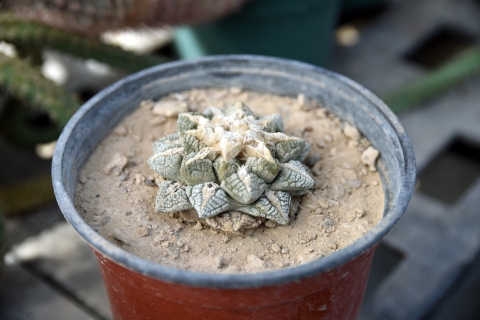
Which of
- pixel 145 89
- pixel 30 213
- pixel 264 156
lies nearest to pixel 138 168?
pixel 145 89

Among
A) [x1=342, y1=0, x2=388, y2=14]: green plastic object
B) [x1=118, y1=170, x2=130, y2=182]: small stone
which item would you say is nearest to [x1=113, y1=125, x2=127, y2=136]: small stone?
[x1=118, y1=170, x2=130, y2=182]: small stone

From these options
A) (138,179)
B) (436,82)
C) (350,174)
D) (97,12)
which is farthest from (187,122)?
(436,82)

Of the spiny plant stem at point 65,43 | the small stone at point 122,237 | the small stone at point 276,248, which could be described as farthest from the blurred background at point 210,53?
the small stone at point 276,248

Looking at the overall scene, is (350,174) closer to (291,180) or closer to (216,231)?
(291,180)

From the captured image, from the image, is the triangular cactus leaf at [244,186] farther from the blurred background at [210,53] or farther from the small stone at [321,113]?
the blurred background at [210,53]

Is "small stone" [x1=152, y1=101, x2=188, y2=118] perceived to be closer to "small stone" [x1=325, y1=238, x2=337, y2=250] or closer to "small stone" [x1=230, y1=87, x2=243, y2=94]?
"small stone" [x1=230, y1=87, x2=243, y2=94]

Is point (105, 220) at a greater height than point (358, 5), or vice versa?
point (105, 220)

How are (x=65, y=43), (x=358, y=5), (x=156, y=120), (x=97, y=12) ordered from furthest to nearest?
(x=358, y=5) < (x=65, y=43) < (x=97, y=12) < (x=156, y=120)
